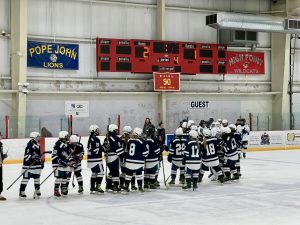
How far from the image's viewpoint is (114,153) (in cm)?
1206

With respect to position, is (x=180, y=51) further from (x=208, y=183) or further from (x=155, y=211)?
(x=155, y=211)

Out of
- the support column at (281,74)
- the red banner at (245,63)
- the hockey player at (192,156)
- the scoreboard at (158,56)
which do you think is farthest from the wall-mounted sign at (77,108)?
the hockey player at (192,156)

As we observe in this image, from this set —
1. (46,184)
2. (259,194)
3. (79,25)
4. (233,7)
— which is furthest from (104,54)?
(259,194)

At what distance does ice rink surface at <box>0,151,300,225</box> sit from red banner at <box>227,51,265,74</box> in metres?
14.2

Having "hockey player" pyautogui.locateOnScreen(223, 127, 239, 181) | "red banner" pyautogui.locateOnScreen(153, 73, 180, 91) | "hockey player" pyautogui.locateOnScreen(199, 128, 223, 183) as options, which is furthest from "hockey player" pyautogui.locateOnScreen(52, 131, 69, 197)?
"red banner" pyautogui.locateOnScreen(153, 73, 180, 91)

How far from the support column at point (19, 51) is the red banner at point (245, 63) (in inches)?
428

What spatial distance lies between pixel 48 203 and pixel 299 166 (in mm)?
9988

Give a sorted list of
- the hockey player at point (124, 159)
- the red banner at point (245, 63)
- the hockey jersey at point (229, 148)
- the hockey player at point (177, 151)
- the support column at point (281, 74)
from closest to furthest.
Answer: the hockey player at point (124, 159)
the hockey player at point (177, 151)
the hockey jersey at point (229, 148)
the red banner at point (245, 63)
the support column at point (281, 74)

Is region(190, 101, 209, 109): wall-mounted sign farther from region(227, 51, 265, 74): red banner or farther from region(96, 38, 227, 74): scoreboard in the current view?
region(227, 51, 265, 74): red banner

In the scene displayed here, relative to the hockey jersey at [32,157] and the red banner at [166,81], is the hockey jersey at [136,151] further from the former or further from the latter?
the red banner at [166,81]

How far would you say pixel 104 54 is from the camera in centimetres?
2361

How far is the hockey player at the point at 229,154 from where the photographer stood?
13.9 meters

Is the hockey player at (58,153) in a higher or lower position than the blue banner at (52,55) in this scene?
lower

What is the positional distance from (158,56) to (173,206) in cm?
1502
